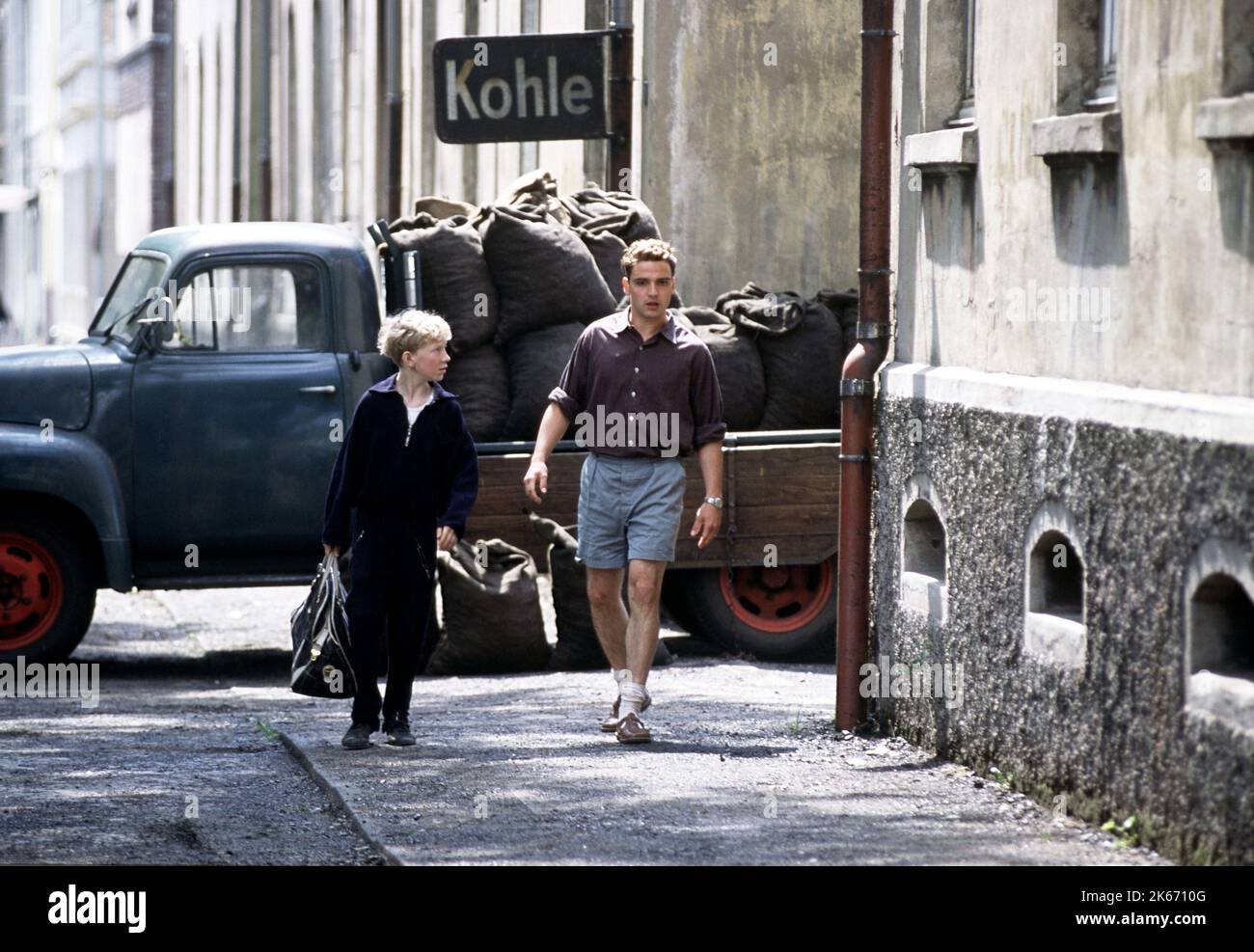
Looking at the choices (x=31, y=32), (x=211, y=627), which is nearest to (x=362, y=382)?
(x=211, y=627)

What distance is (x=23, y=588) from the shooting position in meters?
11.2

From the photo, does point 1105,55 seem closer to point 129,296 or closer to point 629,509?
point 629,509

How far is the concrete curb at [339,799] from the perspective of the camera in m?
6.65

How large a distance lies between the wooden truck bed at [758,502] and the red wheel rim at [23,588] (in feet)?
7.37

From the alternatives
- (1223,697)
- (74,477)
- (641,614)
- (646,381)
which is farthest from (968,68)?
(74,477)

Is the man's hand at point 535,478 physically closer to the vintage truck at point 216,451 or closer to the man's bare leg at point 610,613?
A: the man's bare leg at point 610,613

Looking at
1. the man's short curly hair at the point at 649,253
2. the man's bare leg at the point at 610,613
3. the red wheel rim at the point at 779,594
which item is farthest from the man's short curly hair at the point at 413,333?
the red wheel rim at the point at 779,594

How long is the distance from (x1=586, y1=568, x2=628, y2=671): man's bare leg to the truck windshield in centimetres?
354

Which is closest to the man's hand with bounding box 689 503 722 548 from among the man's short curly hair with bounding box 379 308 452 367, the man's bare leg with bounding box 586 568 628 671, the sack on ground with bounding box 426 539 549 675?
the man's bare leg with bounding box 586 568 628 671

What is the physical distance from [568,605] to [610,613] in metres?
2.42

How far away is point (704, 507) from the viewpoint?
8.62 meters

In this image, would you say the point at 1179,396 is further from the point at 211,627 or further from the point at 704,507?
the point at 211,627

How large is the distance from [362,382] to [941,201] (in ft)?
12.5

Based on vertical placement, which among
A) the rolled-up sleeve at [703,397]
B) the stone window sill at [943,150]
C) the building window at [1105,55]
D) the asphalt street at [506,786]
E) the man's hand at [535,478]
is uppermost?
the building window at [1105,55]
